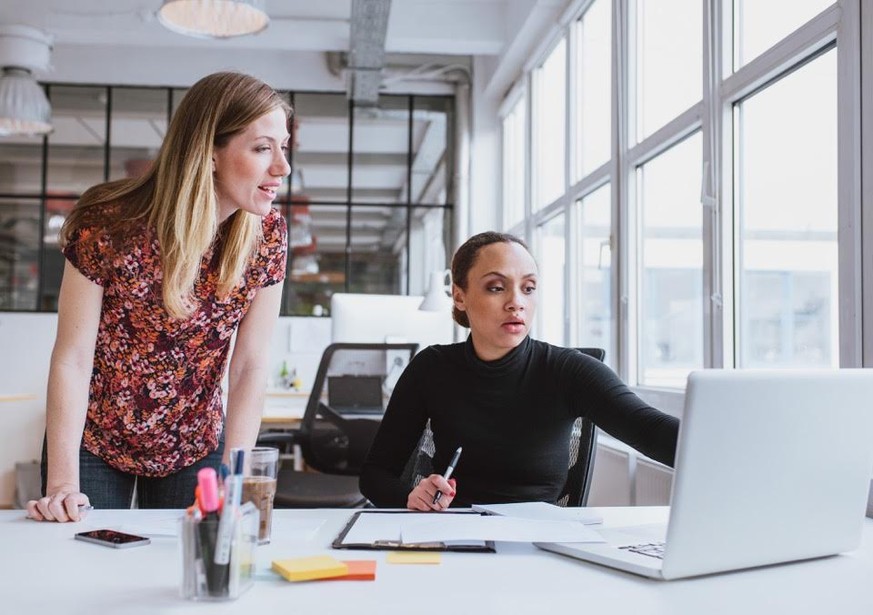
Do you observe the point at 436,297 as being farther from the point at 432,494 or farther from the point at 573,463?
the point at 432,494

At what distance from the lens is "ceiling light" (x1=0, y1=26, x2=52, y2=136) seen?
17.3 feet

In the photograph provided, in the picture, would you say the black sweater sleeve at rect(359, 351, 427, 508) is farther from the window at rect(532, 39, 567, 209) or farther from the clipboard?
the window at rect(532, 39, 567, 209)

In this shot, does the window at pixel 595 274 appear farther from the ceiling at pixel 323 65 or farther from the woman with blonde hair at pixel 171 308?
the woman with blonde hair at pixel 171 308

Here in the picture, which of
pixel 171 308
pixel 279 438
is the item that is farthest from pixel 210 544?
pixel 279 438

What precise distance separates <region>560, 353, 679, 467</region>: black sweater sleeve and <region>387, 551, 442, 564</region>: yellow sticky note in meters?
0.42

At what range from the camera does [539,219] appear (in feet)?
17.7

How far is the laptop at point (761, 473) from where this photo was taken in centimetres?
98

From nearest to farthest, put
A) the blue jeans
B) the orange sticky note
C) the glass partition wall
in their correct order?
the orange sticky note, the blue jeans, the glass partition wall

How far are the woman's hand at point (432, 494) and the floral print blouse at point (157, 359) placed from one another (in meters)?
0.49

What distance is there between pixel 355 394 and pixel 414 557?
92.6 inches

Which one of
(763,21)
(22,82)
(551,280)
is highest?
(22,82)

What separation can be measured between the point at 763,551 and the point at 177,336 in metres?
1.06

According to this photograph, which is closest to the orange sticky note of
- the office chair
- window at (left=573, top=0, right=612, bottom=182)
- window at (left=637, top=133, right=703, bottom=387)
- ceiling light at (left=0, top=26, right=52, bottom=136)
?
the office chair

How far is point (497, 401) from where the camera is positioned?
1696 mm
